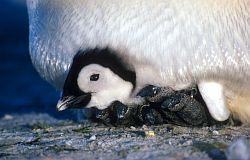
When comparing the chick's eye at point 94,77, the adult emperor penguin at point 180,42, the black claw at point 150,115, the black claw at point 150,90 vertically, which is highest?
the adult emperor penguin at point 180,42

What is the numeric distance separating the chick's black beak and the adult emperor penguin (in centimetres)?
Result: 3

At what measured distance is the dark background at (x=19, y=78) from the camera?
4.78 m

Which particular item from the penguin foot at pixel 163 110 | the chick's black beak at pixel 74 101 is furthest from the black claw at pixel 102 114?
the chick's black beak at pixel 74 101

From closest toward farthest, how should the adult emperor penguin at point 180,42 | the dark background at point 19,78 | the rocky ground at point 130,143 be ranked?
1. the rocky ground at point 130,143
2. the adult emperor penguin at point 180,42
3. the dark background at point 19,78

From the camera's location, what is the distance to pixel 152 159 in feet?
6.07

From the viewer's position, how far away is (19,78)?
636 centimetres

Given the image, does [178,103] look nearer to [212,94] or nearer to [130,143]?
[212,94]

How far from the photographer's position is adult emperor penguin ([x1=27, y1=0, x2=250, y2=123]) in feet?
7.02

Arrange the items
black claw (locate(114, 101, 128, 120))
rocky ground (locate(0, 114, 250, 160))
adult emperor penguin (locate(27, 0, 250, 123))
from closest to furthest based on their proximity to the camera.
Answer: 1. rocky ground (locate(0, 114, 250, 160))
2. adult emperor penguin (locate(27, 0, 250, 123))
3. black claw (locate(114, 101, 128, 120))

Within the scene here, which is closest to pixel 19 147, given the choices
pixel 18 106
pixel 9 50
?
pixel 18 106

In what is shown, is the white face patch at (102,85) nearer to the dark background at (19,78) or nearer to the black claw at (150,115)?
the black claw at (150,115)

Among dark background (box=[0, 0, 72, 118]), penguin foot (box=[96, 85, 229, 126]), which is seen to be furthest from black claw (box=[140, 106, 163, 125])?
dark background (box=[0, 0, 72, 118])

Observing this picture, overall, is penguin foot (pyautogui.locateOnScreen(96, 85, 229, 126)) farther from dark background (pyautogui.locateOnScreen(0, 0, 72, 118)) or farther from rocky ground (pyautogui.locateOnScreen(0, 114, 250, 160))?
dark background (pyautogui.locateOnScreen(0, 0, 72, 118))

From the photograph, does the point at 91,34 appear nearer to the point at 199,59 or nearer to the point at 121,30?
the point at 121,30
